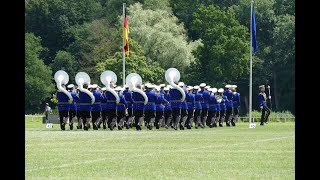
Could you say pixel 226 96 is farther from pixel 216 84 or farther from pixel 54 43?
pixel 54 43

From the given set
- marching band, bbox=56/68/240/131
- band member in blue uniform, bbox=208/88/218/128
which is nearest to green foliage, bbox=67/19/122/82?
band member in blue uniform, bbox=208/88/218/128

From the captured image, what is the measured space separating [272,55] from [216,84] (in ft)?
35.6

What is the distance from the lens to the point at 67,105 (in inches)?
1551

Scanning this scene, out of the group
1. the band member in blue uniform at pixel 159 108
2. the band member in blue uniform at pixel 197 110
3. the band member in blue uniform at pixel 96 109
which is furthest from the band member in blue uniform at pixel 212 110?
the band member in blue uniform at pixel 96 109

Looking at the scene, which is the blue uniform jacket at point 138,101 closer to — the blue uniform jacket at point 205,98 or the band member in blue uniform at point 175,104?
the band member in blue uniform at point 175,104

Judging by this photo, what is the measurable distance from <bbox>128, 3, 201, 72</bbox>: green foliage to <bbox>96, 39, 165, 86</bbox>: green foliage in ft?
3.88

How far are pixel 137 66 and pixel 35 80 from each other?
14299 millimetres

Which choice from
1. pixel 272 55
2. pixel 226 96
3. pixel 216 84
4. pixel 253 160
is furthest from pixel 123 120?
pixel 272 55

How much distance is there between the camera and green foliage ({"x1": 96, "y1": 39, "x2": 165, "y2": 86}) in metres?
84.7

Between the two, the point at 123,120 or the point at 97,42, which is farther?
the point at 97,42

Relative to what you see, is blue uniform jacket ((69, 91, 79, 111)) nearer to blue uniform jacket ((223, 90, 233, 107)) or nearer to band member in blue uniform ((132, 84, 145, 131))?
band member in blue uniform ((132, 84, 145, 131))

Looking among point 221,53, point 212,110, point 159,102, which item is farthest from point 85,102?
point 221,53

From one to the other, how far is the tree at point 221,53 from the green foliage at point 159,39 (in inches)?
49.4

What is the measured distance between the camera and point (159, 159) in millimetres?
19281
